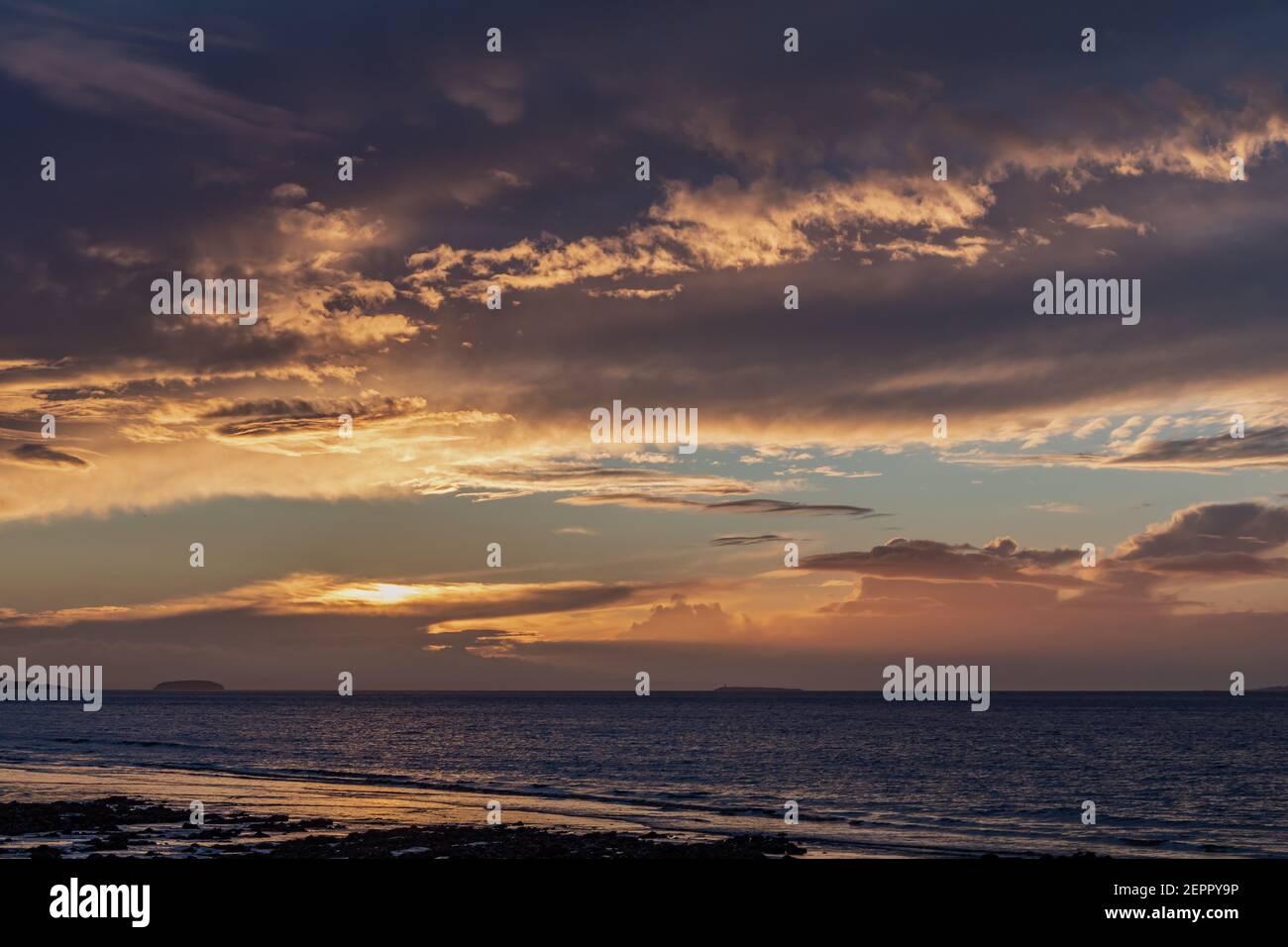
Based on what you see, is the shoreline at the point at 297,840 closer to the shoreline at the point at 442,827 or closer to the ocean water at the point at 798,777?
the shoreline at the point at 442,827

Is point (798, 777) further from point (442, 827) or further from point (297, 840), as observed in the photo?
point (297, 840)

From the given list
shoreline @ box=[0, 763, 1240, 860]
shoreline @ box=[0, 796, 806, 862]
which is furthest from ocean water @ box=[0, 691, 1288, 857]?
shoreline @ box=[0, 796, 806, 862]

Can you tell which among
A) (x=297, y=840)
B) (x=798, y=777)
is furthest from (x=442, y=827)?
(x=798, y=777)

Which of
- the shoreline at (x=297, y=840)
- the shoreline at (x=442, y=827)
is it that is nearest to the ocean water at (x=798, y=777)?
the shoreline at (x=442, y=827)

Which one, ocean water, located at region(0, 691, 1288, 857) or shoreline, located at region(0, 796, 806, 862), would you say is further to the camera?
ocean water, located at region(0, 691, 1288, 857)

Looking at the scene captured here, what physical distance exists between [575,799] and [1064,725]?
146125 mm

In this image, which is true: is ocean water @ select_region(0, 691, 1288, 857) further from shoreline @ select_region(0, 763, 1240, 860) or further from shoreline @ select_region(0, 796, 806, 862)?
shoreline @ select_region(0, 796, 806, 862)

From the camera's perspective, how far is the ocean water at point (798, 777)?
55281mm

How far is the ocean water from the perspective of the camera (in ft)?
181

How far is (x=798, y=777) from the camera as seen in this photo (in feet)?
282

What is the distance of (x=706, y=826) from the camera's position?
5403cm

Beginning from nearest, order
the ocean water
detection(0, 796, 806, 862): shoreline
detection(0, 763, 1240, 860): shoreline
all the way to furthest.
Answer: detection(0, 796, 806, 862): shoreline, detection(0, 763, 1240, 860): shoreline, the ocean water
